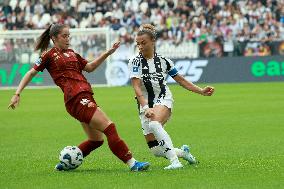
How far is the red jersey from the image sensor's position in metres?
11.0

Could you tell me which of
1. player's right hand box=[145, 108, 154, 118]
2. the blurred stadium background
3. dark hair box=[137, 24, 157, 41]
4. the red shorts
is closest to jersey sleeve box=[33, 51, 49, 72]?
the red shorts

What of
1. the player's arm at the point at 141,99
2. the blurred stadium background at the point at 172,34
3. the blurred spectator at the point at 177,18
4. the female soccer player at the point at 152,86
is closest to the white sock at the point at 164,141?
the female soccer player at the point at 152,86

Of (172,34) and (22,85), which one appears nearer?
(22,85)

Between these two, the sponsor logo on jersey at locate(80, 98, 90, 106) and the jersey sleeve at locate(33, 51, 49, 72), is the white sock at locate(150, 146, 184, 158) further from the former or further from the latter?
the jersey sleeve at locate(33, 51, 49, 72)

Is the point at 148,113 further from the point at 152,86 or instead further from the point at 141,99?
the point at 152,86

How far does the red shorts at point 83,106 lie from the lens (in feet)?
34.9

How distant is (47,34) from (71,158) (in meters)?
1.67

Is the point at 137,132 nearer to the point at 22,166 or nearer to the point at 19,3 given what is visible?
Answer: the point at 22,166

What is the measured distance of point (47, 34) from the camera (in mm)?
11164

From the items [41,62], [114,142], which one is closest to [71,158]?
[114,142]

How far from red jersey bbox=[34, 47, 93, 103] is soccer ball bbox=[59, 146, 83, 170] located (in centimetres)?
80

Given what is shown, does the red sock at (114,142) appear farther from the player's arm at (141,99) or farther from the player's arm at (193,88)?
the player's arm at (193,88)

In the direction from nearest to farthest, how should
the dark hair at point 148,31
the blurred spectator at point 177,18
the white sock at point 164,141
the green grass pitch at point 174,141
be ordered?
1. the green grass pitch at point 174,141
2. the white sock at point 164,141
3. the dark hair at point 148,31
4. the blurred spectator at point 177,18

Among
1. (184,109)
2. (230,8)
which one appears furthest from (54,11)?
(184,109)
